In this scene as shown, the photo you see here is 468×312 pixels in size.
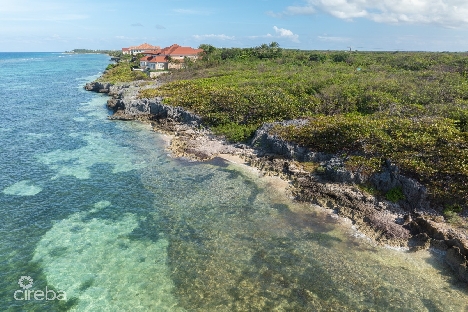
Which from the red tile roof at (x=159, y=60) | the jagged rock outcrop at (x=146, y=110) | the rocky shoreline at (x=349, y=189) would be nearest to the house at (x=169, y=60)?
the red tile roof at (x=159, y=60)

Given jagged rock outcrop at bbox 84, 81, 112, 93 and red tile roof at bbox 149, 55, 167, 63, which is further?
red tile roof at bbox 149, 55, 167, 63

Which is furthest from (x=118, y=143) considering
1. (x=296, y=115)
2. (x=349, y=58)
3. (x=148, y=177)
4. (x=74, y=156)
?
(x=349, y=58)

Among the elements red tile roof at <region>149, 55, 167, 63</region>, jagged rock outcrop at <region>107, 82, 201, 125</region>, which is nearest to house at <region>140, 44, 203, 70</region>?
red tile roof at <region>149, 55, 167, 63</region>

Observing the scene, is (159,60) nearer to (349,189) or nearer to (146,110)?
(146,110)

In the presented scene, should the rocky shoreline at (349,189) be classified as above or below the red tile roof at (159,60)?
below

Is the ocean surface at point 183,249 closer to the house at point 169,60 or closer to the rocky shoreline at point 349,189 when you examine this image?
the rocky shoreline at point 349,189

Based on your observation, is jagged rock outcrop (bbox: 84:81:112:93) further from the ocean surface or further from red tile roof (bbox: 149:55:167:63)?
the ocean surface

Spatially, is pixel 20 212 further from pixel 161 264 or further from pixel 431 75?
pixel 431 75
